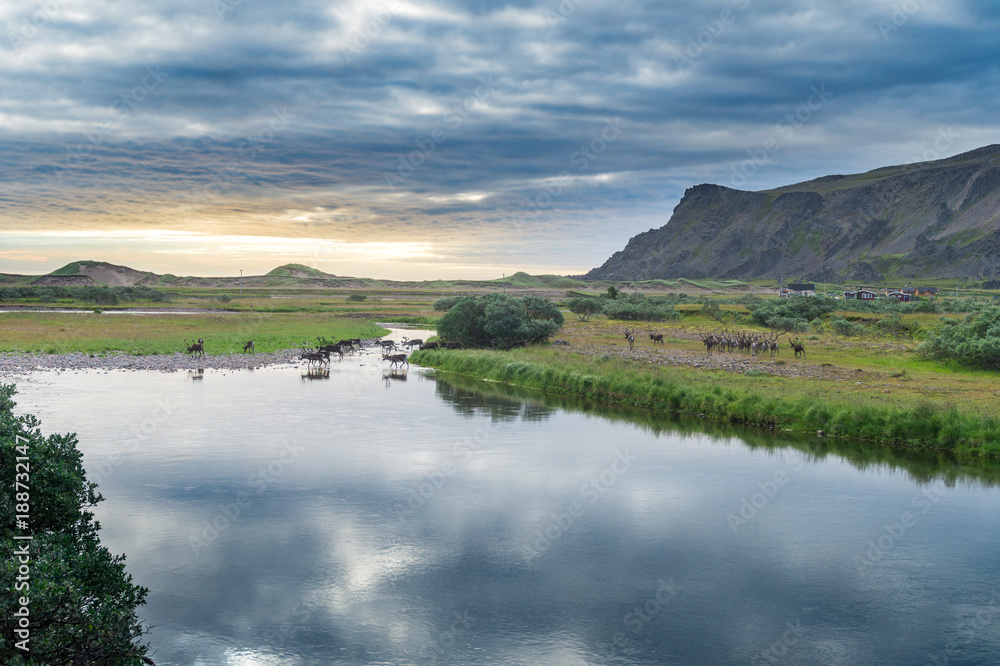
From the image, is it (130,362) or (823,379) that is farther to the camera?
(130,362)

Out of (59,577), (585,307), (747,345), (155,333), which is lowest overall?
(59,577)

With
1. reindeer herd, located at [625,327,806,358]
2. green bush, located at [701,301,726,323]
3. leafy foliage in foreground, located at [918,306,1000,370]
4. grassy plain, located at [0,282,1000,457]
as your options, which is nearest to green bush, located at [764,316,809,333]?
grassy plain, located at [0,282,1000,457]

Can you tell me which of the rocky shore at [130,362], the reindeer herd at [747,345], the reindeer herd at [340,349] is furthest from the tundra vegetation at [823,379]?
the rocky shore at [130,362]

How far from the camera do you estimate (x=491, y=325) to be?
60.6 meters

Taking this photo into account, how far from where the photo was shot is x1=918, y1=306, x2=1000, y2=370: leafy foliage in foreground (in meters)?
44.0

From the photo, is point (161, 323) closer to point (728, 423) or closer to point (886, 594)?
point (728, 423)

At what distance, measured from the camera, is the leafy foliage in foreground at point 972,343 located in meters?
44.0

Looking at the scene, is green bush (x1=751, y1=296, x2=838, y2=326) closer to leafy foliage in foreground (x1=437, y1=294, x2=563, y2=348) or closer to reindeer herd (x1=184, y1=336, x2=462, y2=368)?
leafy foliage in foreground (x1=437, y1=294, x2=563, y2=348)

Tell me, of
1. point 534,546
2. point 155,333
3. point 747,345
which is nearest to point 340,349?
point 155,333

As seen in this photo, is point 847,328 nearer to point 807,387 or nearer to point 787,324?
point 787,324

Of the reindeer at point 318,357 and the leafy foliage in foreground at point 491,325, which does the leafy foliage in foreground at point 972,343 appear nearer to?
the leafy foliage in foreground at point 491,325

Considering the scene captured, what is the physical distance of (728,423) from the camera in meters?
32.3

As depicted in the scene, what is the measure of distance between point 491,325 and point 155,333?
35.1m

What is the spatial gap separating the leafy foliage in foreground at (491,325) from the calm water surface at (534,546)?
31.6m
